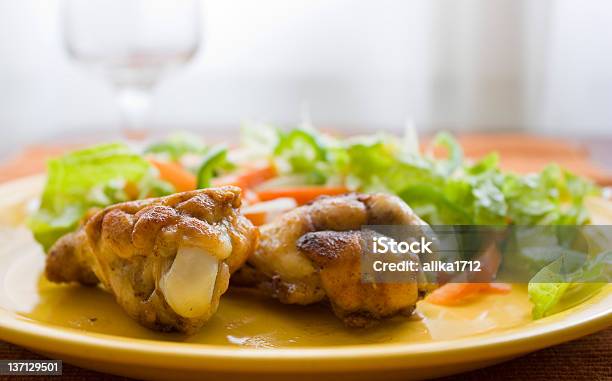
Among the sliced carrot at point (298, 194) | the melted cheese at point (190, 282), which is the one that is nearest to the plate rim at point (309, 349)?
the melted cheese at point (190, 282)

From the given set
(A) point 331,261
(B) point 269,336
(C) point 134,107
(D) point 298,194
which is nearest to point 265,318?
(B) point 269,336

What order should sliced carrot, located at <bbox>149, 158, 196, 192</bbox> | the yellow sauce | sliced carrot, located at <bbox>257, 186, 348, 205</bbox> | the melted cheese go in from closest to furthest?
the melted cheese → the yellow sauce → sliced carrot, located at <bbox>257, 186, 348, 205</bbox> → sliced carrot, located at <bbox>149, 158, 196, 192</bbox>

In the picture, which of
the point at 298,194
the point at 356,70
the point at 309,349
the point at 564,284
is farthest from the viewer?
the point at 356,70

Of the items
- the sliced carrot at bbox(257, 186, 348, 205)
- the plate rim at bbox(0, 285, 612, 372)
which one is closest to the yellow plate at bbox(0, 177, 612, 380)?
the plate rim at bbox(0, 285, 612, 372)

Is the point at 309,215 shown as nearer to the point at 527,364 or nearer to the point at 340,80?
the point at 527,364

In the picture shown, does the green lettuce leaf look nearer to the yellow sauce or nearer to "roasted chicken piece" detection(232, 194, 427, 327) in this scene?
the yellow sauce

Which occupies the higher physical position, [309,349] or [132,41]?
[132,41]

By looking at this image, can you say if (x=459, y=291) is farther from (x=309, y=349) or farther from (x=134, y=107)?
(x=134, y=107)
